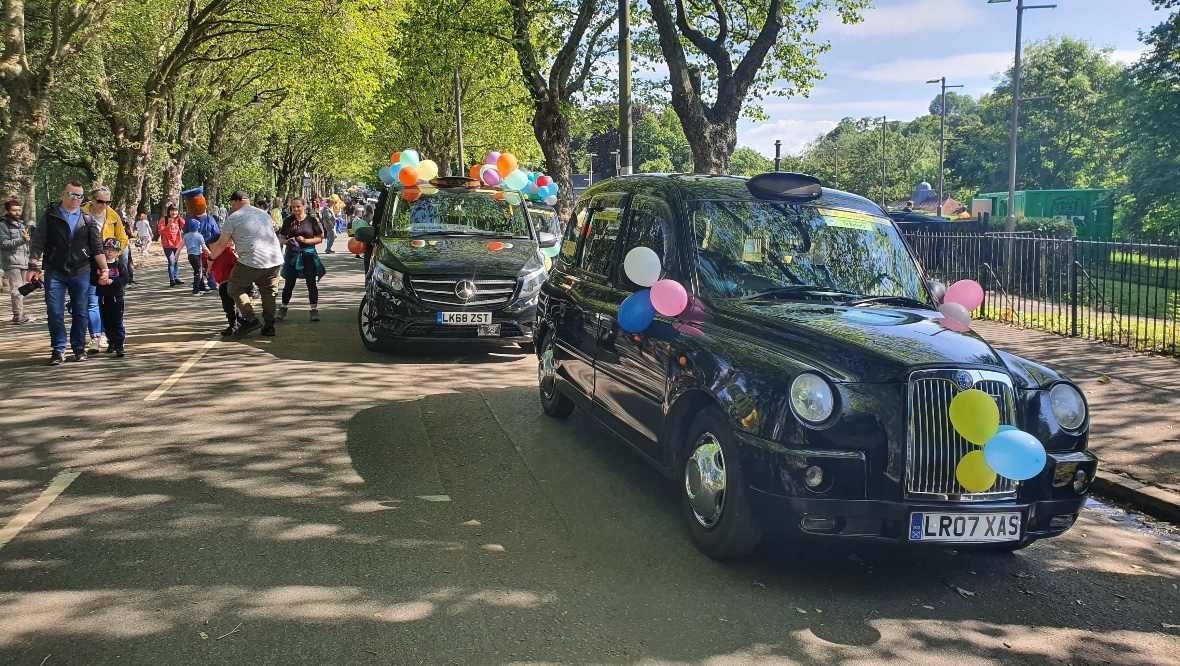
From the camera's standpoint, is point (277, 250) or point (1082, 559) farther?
point (277, 250)

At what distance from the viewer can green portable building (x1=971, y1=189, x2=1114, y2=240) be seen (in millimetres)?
41062

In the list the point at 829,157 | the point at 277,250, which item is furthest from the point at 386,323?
the point at 829,157

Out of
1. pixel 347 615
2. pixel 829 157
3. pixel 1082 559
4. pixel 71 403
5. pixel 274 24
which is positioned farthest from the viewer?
pixel 829 157

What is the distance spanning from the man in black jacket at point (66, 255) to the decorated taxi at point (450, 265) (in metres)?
2.93

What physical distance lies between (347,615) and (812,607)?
200 cm

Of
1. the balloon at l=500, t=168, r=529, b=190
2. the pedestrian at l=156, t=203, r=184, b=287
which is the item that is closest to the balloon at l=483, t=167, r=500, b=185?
the balloon at l=500, t=168, r=529, b=190

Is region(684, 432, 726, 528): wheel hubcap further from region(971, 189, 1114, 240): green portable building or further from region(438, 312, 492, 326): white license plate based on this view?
region(971, 189, 1114, 240): green portable building

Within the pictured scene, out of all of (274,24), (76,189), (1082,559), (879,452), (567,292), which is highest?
(274,24)

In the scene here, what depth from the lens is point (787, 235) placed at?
5699 mm

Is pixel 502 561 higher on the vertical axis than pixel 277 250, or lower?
lower

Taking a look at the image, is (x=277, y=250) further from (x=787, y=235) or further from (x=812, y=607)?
(x=812, y=607)

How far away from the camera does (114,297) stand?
11211 millimetres

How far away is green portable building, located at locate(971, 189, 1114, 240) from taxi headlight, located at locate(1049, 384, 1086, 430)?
38525 millimetres

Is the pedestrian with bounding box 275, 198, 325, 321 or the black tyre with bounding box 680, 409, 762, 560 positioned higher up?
the pedestrian with bounding box 275, 198, 325, 321
